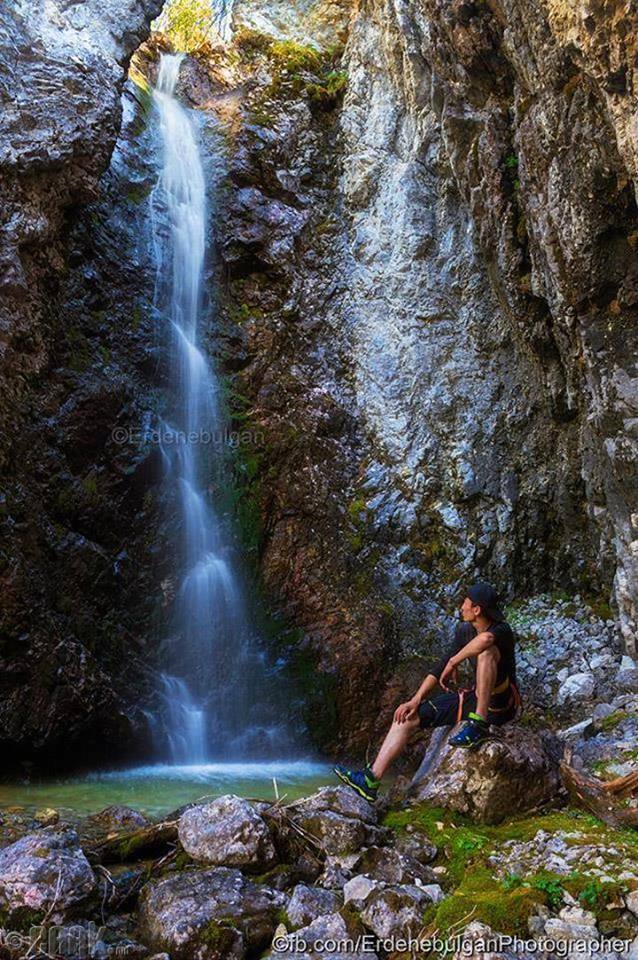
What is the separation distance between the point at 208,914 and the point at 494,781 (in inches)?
77.6

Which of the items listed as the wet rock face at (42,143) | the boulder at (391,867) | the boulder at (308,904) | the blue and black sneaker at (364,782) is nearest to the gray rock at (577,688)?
the blue and black sneaker at (364,782)

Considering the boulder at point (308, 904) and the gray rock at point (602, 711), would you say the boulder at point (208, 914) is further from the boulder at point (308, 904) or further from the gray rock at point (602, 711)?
the gray rock at point (602, 711)

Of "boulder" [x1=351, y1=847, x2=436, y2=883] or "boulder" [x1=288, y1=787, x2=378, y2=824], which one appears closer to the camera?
"boulder" [x1=351, y1=847, x2=436, y2=883]

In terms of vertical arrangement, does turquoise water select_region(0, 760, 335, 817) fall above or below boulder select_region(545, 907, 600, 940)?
above

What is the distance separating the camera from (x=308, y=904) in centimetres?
291

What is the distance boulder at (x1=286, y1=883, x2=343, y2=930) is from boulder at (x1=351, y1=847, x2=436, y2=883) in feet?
0.96

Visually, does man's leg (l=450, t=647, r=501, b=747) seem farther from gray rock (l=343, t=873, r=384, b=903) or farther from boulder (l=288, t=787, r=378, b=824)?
gray rock (l=343, t=873, r=384, b=903)

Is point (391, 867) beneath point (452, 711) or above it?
beneath

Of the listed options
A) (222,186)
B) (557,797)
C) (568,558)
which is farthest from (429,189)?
(557,797)

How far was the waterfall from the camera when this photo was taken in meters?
7.42

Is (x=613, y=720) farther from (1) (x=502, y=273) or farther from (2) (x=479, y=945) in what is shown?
(1) (x=502, y=273)

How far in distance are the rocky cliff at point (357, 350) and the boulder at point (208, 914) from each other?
3903 mm

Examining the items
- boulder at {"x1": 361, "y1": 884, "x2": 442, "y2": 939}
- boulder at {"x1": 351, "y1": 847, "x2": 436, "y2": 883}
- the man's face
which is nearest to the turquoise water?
boulder at {"x1": 351, "y1": 847, "x2": 436, "y2": 883}

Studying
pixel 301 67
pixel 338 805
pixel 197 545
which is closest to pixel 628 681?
pixel 338 805
